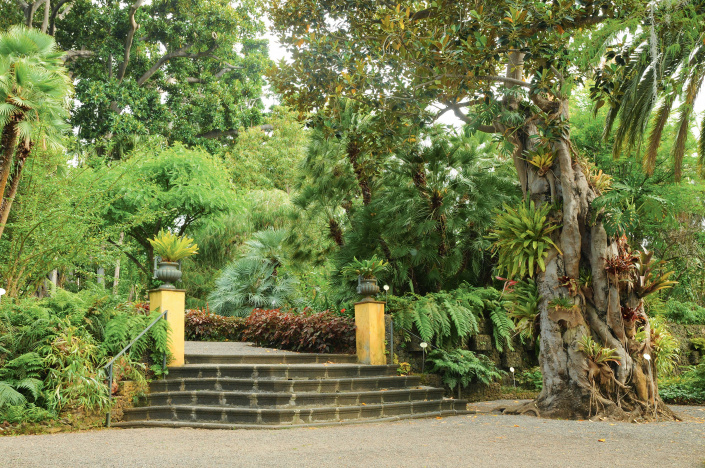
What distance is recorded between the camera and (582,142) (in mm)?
15883

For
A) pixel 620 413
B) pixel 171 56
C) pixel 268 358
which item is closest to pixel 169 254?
pixel 268 358

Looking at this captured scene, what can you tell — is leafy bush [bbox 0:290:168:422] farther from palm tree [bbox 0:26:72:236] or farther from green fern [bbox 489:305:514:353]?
green fern [bbox 489:305:514:353]

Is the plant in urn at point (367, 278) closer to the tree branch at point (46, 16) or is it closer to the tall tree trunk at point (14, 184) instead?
the tall tree trunk at point (14, 184)

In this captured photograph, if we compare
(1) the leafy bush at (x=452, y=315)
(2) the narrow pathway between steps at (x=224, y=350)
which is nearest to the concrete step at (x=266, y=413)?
(2) the narrow pathway between steps at (x=224, y=350)

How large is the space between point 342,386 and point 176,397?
94.2 inches

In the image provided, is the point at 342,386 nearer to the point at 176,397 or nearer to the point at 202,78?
the point at 176,397

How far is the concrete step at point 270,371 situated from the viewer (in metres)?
8.80

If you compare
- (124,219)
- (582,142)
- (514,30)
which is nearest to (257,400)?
(514,30)

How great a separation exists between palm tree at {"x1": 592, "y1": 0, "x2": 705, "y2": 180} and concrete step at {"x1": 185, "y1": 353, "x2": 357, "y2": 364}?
5778 mm

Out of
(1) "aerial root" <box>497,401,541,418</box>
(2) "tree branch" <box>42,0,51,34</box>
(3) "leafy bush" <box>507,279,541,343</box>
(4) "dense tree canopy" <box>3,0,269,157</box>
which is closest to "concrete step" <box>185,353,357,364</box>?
(1) "aerial root" <box>497,401,541,418</box>

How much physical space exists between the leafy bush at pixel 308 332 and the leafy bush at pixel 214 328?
1452 millimetres

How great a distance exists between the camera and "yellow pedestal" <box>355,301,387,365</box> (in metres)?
10.1

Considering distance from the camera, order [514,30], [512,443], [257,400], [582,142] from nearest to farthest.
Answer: [512,443]
[514,30]
[257,400]
[582,142]

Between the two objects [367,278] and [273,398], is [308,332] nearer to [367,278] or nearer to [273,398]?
[367,278]
